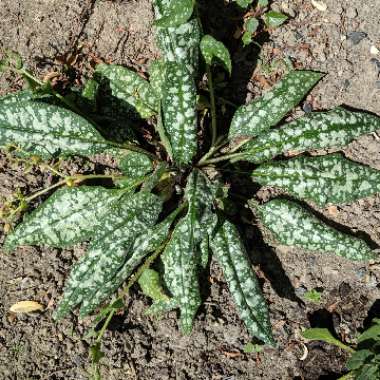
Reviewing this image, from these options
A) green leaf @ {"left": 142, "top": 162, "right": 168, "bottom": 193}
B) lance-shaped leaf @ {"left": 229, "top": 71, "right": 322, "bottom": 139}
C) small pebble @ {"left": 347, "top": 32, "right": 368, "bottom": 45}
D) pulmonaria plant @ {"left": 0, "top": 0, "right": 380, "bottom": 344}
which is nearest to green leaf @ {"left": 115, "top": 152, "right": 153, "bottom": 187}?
pulmonaria plant @ {"left": 0, "top": 0, "right": 380, "bottom": 344}

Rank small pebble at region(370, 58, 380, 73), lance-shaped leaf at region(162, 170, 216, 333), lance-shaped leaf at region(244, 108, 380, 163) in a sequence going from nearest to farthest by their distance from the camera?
lance-shaped leaf at region(162, 170, 216, 333) < lance-shaped leaf at region(244, 108, 380, 163) < small pebble at region(370, 58, 380, 73)

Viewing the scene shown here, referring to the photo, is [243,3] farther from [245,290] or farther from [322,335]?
[322,335]

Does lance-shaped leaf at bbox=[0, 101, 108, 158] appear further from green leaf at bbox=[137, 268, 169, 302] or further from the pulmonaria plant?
green leaf at bbox=[137, 268, 169, 302]

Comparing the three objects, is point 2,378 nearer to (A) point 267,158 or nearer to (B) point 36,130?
(B) point 36,130

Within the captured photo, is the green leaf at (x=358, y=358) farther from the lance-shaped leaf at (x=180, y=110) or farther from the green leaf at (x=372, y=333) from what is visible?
the lance-shaped leaf at (x=180, y=110)

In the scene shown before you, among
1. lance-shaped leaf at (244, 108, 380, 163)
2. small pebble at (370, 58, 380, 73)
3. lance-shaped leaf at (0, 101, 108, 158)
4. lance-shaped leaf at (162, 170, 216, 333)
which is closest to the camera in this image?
lance-shaped leaf at (162, 170, 216, 333)
